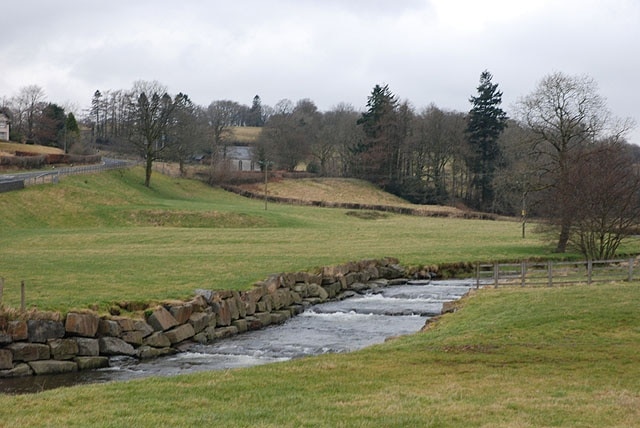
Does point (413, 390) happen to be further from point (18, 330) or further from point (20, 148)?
point (20, 148)

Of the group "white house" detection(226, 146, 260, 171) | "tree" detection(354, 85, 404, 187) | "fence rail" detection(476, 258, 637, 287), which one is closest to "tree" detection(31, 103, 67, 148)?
"white house" detection(226, 146, 260, 171)

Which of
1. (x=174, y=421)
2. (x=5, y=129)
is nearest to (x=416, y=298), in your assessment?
(x=174, y=421)

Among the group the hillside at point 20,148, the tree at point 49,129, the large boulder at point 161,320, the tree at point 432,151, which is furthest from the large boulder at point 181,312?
the tree at point 49,129

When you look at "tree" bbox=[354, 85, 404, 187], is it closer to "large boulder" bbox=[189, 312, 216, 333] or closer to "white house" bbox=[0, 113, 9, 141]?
"white house" bbox=[0, 113, 9, 141]

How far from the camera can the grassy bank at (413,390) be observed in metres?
11.6

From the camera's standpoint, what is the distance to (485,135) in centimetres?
10144

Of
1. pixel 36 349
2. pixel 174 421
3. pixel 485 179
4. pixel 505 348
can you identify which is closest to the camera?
pixel 174 421

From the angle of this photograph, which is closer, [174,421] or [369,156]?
[174,421]

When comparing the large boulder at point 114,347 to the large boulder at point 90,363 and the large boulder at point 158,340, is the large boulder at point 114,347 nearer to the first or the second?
the large boulder at point 90,363

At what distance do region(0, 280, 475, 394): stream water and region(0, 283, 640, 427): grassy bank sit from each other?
4290mm

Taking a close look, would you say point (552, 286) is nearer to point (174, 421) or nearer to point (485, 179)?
point (174, 421)

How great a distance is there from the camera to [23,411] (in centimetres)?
1225

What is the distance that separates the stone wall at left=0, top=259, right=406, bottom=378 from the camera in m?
20.4

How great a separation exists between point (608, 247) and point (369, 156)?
66.7 meters
